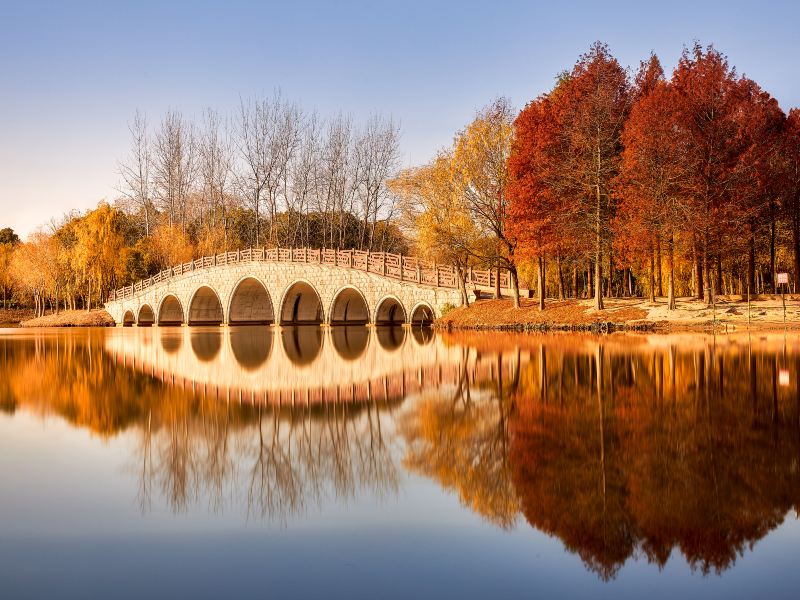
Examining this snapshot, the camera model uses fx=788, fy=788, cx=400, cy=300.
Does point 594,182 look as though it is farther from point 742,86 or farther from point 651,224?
point 742,86

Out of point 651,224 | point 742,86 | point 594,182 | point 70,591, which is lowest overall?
point 70,591

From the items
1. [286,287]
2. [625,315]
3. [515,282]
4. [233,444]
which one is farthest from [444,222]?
[233,444]

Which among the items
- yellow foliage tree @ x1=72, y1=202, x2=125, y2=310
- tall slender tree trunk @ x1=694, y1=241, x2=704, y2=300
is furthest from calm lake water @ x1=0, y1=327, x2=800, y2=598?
yellow foliage tree @ x1=72, y1=202, x2=125, y2=310

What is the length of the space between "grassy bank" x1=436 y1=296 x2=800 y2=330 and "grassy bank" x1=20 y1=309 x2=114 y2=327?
120 feet

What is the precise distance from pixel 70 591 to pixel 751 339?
2057cm

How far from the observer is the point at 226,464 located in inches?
278

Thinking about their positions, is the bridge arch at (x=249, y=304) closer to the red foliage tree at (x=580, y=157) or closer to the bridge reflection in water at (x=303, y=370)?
the red foliage tree at (x=580, y=157)

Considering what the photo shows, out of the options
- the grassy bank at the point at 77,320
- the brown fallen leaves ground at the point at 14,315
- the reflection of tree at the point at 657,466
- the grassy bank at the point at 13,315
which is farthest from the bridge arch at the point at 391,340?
the brown fallen leaves ground at the point at 14,315

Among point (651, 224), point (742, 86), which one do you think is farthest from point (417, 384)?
point (742, 86)

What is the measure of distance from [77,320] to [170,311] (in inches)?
298

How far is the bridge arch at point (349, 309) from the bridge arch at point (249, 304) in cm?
461

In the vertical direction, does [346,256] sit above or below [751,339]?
above

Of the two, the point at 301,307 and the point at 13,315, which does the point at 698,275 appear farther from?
the point at 13,315

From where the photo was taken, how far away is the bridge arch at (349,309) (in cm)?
4609
